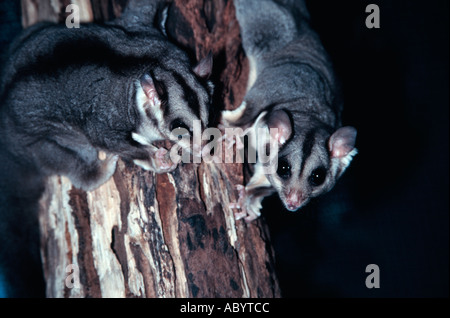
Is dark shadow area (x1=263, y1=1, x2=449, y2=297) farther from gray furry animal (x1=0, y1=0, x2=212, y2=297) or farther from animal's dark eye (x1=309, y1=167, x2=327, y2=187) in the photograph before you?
gray furry animal (x1=0, y1=0, x2=212, y2=297)

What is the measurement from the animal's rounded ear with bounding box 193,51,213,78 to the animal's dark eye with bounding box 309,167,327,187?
44.8 inches

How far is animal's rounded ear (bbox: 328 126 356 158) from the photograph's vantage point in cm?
274

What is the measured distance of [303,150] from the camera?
9.05ft

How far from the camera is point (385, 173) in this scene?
5.05m

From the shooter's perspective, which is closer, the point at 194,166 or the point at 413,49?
the point at 194,166

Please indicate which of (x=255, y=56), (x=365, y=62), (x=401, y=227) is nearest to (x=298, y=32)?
(x=255, y=56)

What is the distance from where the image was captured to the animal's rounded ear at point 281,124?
2.70m

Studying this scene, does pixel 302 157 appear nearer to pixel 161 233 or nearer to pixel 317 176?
pixel 317 176

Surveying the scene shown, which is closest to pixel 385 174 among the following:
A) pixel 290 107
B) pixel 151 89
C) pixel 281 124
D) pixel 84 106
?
pixel 290 107
